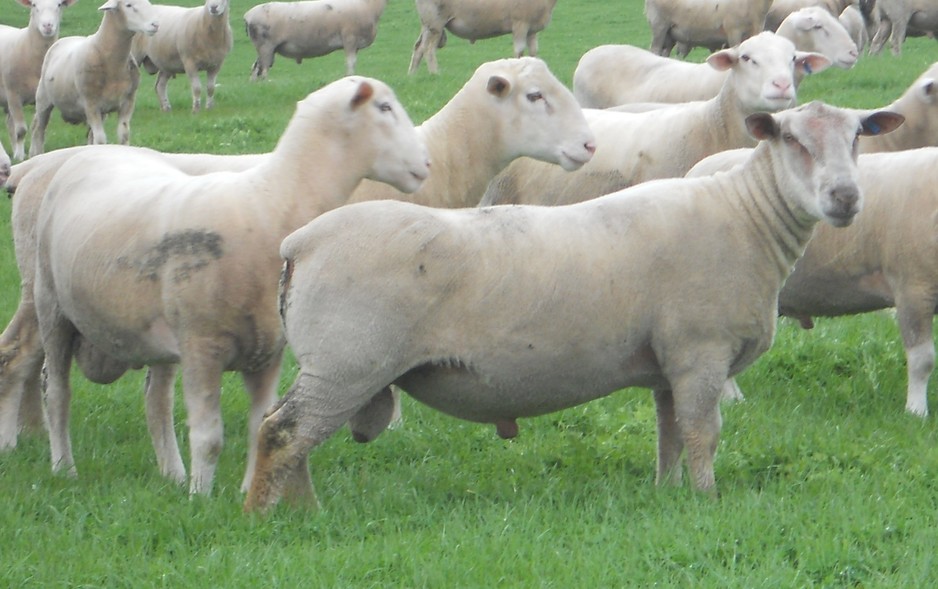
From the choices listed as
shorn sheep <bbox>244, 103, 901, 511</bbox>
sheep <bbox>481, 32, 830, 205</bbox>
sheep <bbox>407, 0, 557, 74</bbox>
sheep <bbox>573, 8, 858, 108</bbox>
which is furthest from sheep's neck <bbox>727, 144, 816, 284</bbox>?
sheep <bbox>407, 0, 557, 74</bbox>

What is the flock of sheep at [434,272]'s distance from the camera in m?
4.98

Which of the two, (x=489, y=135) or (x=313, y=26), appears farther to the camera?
(x=313, y=26)

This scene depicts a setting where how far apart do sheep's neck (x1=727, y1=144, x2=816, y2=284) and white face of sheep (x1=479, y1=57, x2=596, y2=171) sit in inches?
67.2

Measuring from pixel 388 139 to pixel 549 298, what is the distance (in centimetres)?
121

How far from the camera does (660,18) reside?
20422 mm

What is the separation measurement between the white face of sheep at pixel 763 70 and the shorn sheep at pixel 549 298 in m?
3.14

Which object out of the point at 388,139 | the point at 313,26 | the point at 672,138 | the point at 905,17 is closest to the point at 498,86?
the point at 388,139

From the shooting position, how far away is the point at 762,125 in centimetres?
545

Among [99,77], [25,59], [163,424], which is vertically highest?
[163,424]

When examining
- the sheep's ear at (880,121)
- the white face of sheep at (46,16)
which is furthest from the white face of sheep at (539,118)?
the white face of sheep at (46,16)

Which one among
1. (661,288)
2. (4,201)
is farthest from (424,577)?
(4,201)

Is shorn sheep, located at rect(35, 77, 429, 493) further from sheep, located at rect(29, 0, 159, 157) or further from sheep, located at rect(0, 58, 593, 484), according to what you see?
sheep, located at rect(29, 0, 159, 157)

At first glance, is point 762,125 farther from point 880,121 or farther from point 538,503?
point 538,503

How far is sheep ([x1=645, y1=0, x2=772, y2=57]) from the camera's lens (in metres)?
20.0
